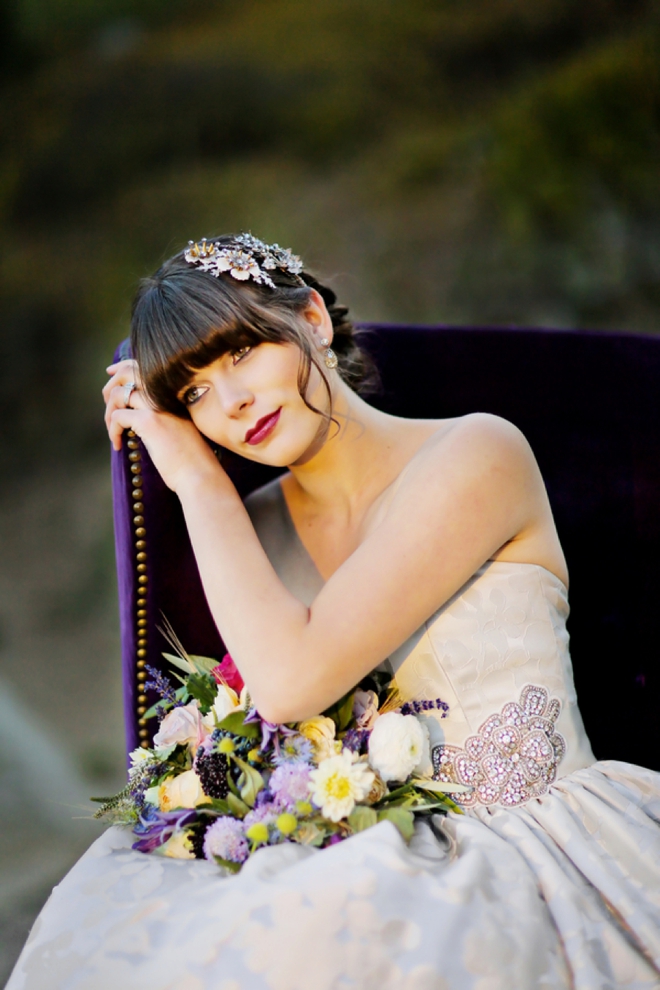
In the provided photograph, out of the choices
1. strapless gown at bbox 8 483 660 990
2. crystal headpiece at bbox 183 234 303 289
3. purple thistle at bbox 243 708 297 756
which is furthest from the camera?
crystal headpiece at bbox 183 234 303 289

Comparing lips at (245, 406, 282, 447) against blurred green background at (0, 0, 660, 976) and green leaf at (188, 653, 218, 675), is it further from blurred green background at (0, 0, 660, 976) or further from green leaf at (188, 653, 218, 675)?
blurred green background at (0, 0, 660, 976)

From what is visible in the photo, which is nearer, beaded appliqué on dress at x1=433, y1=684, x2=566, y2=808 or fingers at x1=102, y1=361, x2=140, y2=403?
beaded appliqué on dress at x1=433, y1=684, x2=566, y2=808

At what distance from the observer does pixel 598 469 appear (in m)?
1.78

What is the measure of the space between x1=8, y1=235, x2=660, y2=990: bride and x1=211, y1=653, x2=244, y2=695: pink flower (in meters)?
0.10

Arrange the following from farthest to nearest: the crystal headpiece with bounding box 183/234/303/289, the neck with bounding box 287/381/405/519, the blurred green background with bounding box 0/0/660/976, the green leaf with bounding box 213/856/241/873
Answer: the blurred green background with bounding box 0/0/660/976 → the neck with bounding box 287/381/405/519 → the crystal headpiece with bounding box 183/234/303/289 → the green leaf with bounding box 213/856/241/873

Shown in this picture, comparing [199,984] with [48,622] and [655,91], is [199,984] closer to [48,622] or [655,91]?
[48,622]

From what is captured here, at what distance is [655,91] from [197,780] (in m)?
2.73

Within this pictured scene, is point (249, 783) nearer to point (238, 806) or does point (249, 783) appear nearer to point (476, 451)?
point (238, 806)

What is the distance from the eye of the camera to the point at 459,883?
3.43 ft

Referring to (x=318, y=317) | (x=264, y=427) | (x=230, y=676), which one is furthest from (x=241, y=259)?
(x=230, y=676)

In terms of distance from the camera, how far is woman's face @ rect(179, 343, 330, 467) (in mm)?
1367

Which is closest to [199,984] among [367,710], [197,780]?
[197,780]

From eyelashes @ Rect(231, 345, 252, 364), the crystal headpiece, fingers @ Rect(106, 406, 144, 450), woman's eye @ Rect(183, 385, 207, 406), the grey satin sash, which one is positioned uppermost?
the crystal headpiece

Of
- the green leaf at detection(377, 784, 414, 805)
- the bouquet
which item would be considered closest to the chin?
the bouquet
